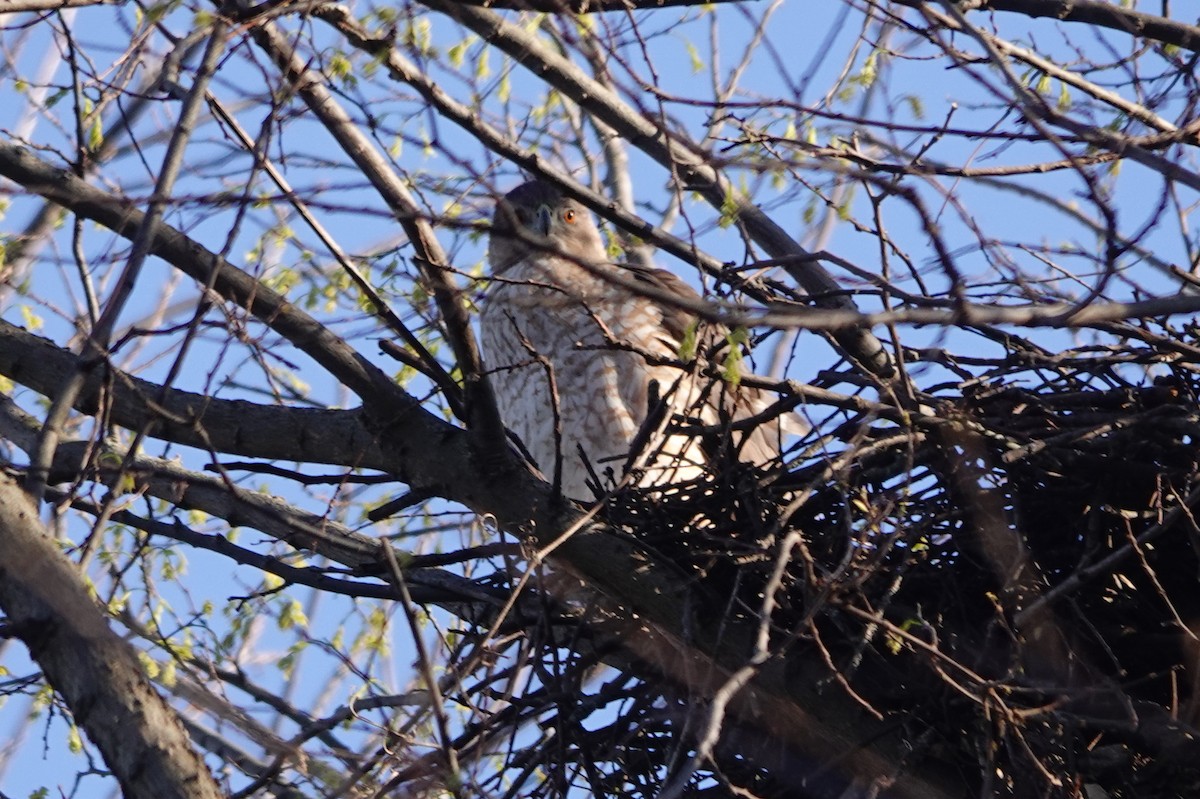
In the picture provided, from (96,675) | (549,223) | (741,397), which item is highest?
(549,223)

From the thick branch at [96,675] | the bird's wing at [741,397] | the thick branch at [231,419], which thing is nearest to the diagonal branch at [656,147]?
the bird's wing at [741,397]

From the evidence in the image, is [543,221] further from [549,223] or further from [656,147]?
[656,147]

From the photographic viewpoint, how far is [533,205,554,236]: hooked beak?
597 cm

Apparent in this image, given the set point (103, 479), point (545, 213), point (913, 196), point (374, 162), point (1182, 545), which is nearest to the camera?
point (913, 196)

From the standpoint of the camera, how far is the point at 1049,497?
11.0ft

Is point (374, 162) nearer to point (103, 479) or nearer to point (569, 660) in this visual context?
point (103, 479)

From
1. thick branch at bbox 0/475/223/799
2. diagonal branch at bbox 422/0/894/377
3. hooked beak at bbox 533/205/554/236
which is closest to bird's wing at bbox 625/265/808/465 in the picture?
diagonal branch at bbox 422/0/894/377

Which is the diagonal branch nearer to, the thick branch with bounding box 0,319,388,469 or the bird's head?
the thick branch with bounding box 0,319,388,469

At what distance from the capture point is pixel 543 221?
5.97m

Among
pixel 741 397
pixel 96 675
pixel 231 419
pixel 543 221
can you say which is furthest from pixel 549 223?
pixel 96 675

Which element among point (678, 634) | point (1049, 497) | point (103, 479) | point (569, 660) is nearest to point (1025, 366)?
point (1049, 497)

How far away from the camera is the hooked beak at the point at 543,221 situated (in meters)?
5.97

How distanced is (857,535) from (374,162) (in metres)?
1.36

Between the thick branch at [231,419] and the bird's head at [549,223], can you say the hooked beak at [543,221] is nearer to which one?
the bird's head at [549,223]
